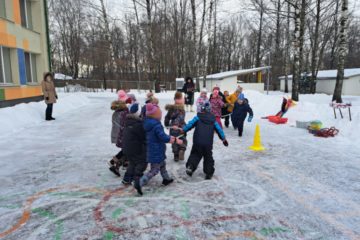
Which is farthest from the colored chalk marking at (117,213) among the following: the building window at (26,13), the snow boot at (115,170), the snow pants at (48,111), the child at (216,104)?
the building window at (26,13)

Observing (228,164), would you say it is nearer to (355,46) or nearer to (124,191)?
(124,191)

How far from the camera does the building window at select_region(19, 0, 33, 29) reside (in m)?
15.1

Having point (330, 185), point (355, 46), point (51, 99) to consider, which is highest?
point (355, 46)

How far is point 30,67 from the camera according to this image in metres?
15.7

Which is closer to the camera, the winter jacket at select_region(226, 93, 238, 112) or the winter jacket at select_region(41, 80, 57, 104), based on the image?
the winter jacket at select_region(226, 93, 238, 112)

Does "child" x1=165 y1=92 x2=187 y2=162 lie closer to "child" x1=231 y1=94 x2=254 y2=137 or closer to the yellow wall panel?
"child" x1=231 y1=94 x2=254 y2=137

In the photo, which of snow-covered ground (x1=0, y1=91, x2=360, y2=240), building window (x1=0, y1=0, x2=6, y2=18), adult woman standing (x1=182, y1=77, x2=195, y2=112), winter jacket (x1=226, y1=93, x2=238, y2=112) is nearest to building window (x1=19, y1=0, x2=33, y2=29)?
building window (x1=0, y1=0, x2=6, y2=18)

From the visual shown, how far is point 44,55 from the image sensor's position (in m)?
16.7

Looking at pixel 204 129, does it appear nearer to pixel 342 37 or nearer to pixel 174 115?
pixel 174 115

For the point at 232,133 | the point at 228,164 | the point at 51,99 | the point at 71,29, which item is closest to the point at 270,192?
the point at 228,164

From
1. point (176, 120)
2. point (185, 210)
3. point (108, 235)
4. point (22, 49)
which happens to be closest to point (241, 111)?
point (176, 120)

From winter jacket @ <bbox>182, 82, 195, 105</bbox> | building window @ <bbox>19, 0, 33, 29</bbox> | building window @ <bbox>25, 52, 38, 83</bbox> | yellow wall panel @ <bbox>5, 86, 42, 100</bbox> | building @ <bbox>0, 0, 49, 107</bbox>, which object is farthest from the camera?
building window @ <bbox>25, 52, 38, 83</bbox>

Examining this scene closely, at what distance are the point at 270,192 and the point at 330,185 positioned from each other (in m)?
1.10

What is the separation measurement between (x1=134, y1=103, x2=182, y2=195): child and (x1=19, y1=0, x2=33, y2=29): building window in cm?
1451
